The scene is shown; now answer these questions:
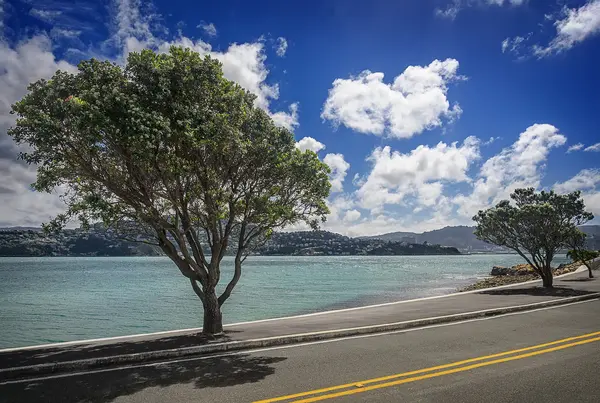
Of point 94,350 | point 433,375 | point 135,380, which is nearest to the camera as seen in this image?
point 433,375

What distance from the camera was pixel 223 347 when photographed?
36.6 ft

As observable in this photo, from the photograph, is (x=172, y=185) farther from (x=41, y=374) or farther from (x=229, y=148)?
(x=41, y=374)

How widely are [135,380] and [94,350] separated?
3511mm

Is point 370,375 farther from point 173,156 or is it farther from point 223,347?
point 173,156

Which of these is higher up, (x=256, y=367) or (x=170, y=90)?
(x=170, y=90)

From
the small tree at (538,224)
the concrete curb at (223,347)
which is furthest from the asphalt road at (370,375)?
the small tree at (538,224)

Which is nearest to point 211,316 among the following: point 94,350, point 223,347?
point 223,347

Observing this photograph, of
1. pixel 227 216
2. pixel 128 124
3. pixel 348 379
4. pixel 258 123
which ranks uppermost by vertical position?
pixel 258 123

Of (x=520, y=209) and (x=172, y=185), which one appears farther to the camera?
(x=520, y=209)

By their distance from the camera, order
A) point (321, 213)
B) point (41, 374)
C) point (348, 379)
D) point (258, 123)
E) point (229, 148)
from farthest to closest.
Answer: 1. point (321, 213)
2. point (258, 123)
3. point (229, 148)
4. point (41, 374)
5. point (348, 379)

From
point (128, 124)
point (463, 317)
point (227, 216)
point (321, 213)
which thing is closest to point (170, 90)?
point (128, 124)

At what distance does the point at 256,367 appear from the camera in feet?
30.1

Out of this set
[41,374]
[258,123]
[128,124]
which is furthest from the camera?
[258,123]

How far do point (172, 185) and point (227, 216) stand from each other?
223 cm
